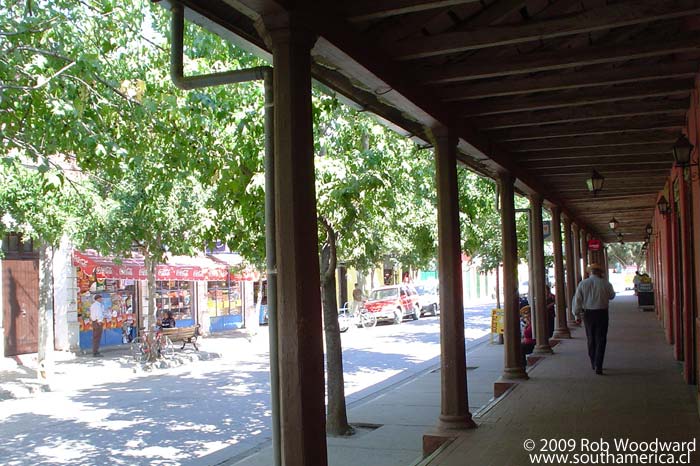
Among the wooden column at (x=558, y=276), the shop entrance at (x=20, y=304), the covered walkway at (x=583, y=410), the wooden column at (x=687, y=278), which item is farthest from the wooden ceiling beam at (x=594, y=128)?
the shop entrance at (x=20, y=304)

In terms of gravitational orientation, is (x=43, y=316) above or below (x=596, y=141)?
below

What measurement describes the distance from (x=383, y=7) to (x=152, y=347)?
14.2m

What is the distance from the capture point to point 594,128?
853 cm

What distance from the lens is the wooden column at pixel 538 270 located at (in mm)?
12609

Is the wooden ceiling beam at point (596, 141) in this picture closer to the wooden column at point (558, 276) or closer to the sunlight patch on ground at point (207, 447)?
the sunlight patch on ground at point (207, 447)

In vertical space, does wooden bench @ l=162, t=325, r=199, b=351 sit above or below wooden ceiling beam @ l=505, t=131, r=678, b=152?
below

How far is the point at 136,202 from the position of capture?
16.9 metres

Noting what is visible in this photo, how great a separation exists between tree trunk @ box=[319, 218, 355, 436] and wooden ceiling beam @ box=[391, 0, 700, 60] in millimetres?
4494

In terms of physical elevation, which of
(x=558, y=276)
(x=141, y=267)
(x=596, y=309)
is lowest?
(x=596, y=309)

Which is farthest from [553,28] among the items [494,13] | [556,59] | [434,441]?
[434,441]

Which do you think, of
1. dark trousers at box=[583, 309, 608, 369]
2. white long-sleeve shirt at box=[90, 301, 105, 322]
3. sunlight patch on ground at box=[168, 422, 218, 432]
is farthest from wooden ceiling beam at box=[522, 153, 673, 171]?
white long-sleeve shirt at box=[90, 301, 105, 322]

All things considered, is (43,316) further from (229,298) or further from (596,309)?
(229,298)

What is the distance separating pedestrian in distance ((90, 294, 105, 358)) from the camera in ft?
65.6

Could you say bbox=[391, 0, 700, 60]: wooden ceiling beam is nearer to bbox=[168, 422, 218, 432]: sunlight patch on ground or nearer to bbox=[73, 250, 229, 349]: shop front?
bbox=[168, 422, 218, 432]: sunlight patch on ground
